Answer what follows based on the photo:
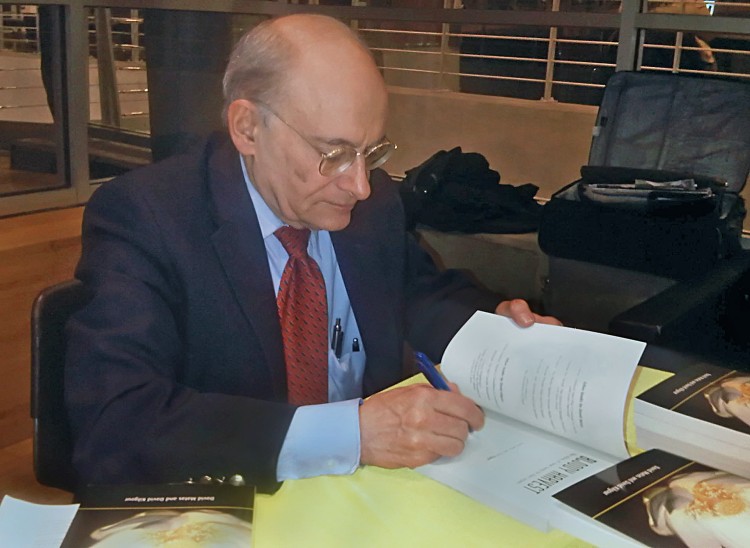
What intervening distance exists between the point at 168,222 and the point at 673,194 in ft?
5.99

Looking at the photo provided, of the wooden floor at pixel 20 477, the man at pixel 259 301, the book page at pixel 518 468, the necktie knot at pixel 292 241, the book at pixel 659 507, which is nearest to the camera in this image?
the book at pixel 659 507

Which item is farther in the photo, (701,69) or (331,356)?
(701,69)

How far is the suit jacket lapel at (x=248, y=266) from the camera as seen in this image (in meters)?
1.27

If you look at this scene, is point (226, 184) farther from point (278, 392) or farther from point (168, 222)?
point (278, 392)

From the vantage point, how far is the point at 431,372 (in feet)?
3.65

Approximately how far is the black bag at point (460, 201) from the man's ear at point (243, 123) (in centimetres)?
209

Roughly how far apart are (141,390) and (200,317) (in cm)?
21

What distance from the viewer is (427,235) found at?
3473mm

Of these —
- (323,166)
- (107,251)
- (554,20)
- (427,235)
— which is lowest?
(427,235)

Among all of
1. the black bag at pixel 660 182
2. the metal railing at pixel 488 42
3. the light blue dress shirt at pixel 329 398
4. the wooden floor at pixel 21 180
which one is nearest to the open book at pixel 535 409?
the light blue dress shirt at pixel 329 398

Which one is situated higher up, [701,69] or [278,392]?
[701,69]

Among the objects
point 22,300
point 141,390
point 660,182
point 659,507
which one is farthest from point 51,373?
point 660,182

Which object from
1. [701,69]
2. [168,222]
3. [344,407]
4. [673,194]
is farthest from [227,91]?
[701,69]

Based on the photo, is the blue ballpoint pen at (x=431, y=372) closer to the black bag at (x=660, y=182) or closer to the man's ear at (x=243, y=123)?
the man's ear at (x=243, y=123)
